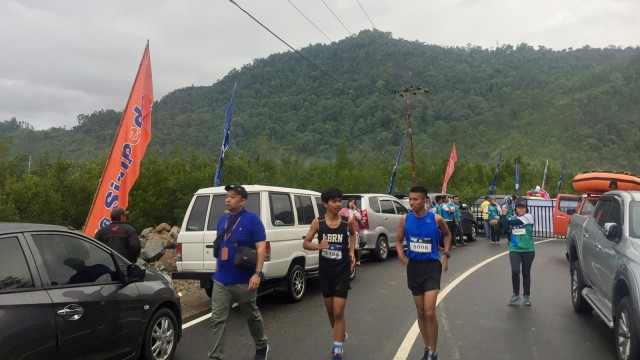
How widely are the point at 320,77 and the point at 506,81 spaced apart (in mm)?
44945

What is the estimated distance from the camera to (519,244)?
312 inches

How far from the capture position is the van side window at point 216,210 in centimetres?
768

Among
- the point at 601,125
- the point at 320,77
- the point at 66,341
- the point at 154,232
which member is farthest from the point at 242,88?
the point at 66,341

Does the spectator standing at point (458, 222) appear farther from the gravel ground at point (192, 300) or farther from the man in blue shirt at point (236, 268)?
the man in blue shirt at point (236, 268)

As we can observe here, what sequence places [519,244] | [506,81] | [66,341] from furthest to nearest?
[506,81]
[519,244]
[66,341]

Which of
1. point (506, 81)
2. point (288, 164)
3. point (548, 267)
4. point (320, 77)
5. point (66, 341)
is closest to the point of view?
point (66, 341)

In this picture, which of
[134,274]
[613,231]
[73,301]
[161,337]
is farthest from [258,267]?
[613,231]

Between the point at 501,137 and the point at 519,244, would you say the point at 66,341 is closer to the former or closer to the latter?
the point at 519,244

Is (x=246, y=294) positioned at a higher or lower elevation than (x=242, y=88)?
lower

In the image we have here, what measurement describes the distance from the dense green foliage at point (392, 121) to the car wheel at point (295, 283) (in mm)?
24209

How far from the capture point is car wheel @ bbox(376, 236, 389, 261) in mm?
13637

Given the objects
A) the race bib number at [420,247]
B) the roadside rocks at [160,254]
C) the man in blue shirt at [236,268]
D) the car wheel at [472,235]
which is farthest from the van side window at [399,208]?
the man in blue shirt at [236,268]

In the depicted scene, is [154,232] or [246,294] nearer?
[246,294]

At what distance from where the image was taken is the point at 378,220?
13.6m
